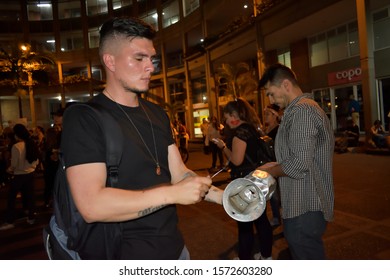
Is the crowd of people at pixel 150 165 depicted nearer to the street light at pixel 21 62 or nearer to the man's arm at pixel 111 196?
the man's arm at pixel 111 196

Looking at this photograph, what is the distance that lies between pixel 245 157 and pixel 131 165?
271 cm

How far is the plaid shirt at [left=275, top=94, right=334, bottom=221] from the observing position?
2471mm

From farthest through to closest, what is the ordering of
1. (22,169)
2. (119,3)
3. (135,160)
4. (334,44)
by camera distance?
1. (119,3)
2. (334,44)
3. (22,169)
4. (135,160)

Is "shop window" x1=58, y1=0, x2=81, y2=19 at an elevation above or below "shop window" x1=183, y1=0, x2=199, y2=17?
above

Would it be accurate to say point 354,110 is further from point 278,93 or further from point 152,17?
point 152,17

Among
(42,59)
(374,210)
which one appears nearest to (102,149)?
(374,210)

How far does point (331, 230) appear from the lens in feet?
15.7

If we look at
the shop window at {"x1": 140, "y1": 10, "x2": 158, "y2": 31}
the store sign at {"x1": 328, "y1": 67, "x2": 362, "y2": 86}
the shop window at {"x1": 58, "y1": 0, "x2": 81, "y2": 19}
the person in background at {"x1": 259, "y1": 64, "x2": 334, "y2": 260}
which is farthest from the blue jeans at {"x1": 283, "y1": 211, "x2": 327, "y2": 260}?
the shop window at {"x1": 58, "y1": 0, "x2": 81, "y2": 19}

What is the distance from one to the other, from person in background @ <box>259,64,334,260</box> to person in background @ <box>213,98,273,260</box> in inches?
47.8

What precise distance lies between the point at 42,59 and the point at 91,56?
14.7 metres

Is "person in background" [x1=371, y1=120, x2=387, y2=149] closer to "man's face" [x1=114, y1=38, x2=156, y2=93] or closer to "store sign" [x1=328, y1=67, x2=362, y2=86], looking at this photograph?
"store sign" [x1=328, y1=67, x2=362, y2=86]

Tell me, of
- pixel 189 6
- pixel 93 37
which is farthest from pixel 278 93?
pixel 93 37

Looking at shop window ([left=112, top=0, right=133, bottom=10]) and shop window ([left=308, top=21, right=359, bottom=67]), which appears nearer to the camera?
shop window ([left=308, top=21, right=359, bottom=67])
